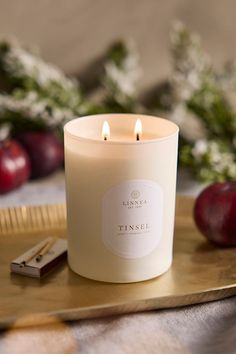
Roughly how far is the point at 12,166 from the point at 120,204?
0.35 meters

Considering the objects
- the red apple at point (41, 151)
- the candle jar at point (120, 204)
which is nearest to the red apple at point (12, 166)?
the red apple at point (41, 151)

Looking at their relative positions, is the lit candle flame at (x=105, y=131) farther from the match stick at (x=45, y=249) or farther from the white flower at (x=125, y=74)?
the white flower at (x=125, y=74)

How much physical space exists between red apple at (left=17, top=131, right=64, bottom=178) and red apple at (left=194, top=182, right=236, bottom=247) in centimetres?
33

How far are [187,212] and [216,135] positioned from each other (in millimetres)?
274

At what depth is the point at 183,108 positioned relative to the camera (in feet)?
3.32

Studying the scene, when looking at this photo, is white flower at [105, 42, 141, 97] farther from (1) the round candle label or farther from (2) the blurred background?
(1) the round candle label

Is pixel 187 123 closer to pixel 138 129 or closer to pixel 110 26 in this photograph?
pixel 110 26

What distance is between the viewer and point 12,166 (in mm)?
861

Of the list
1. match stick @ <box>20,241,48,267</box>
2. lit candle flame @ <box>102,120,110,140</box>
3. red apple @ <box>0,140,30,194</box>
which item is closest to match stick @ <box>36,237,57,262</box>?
match stick @ <box>20,241,48,267</box>

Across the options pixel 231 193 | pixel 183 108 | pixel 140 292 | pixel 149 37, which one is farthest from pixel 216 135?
pixel 140 292

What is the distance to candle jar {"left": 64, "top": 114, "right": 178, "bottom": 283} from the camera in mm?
541

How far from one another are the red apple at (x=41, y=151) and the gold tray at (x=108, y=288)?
0.26 metres

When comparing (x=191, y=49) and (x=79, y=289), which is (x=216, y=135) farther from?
(x=79, y=289)

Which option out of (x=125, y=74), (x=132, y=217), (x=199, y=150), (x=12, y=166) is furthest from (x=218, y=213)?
(x=125, y=74)
